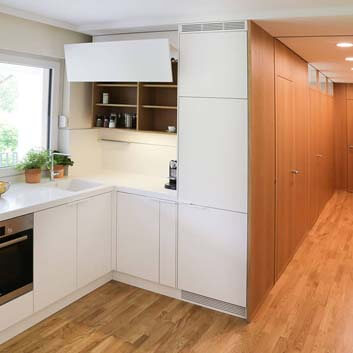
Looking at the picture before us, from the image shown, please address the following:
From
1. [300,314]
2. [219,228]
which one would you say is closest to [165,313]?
[219,228]

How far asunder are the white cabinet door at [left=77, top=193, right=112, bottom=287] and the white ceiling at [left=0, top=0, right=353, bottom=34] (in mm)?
1430

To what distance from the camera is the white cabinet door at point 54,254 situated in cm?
277

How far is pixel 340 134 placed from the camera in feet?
26.2

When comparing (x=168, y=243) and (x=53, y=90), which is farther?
(x=53, y=90)

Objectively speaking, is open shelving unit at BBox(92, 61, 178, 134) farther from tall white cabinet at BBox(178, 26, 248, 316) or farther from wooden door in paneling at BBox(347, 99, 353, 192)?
wooden door in paneling at BBox(347, 99, 353, 192)

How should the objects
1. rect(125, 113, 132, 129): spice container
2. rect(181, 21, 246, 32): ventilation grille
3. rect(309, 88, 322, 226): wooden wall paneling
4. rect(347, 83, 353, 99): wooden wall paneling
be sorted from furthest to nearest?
rect(347, 83, 353, 99): wooden wall paneling, rect(309, 88, 322, 226): wooden wall paneling, rect(125, 113, 132, 129): spice container, rect(181, 21, 246, 32): ventilation grille

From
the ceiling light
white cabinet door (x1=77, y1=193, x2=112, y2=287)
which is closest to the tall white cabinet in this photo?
white cabinet door (x1=77, y1=193, x2=112, y2=287)

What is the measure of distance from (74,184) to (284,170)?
6.41ft

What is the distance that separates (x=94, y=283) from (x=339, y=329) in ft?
6.45

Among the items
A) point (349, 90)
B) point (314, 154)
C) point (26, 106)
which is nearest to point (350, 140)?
point (349, 90)

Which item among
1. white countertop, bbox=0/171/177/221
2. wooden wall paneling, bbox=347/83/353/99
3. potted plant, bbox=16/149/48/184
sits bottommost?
white countertop, bbox=0/171/177/221

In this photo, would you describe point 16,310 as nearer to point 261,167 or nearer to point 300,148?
point 261,167

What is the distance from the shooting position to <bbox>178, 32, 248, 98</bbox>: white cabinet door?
9.09 feet

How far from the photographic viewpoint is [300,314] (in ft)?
10.1
